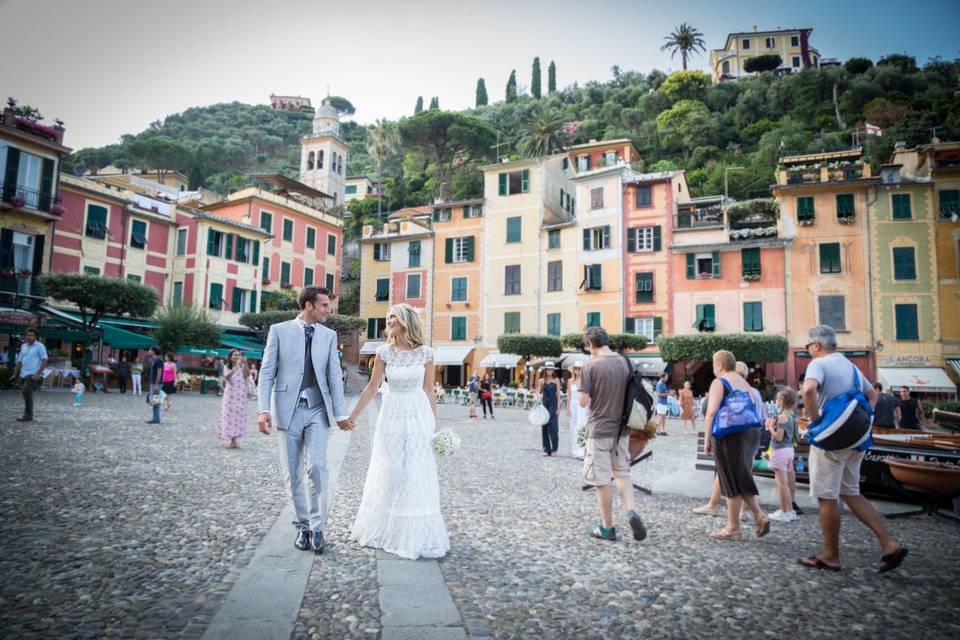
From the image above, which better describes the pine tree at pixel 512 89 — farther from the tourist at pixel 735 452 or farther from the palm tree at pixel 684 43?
the tourist at pixel 735 452

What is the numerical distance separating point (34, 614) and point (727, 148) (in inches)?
2391

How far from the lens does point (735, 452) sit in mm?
4883

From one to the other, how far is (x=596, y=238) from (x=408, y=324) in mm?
31000

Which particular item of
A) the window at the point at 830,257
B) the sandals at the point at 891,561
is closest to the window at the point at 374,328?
the window at the point at 830,257

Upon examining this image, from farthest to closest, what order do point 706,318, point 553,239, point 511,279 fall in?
1. point 511,279
2. point 553,239
3. point 706,318

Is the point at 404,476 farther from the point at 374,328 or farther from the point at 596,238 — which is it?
the point at 374,328

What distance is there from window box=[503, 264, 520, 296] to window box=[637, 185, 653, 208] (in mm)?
8394

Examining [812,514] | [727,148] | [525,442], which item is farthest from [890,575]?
[727,148]

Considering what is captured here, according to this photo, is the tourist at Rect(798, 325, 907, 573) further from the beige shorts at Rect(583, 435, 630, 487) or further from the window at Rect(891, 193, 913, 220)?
the window at Rect(891, 193, 913, 220)

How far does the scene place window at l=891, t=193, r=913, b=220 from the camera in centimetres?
2789

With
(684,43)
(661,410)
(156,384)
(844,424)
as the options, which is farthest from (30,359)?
(684,43)

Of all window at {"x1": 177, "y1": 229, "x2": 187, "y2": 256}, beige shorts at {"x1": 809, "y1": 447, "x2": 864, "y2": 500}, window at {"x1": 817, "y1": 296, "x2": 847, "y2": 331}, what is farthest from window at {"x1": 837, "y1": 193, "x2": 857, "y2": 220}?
window at {"x1": 177, "y1": 229, "x2": 187, "y2": 256}

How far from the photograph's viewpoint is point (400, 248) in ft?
134

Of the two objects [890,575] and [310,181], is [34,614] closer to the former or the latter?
[890,575]
